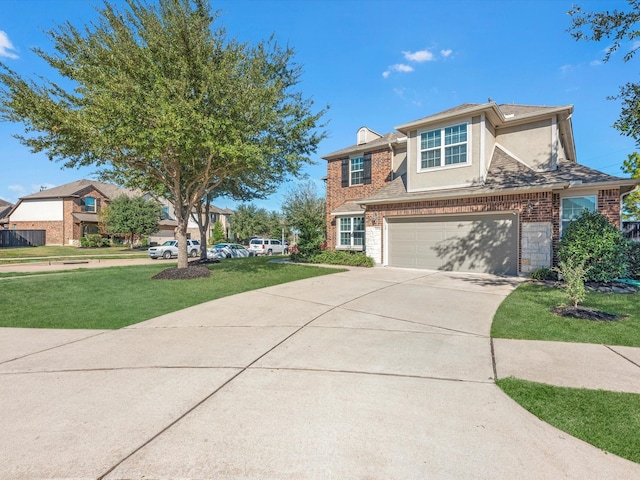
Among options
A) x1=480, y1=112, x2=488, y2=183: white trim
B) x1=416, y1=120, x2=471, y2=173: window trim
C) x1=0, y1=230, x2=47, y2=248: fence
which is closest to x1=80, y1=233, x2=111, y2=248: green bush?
x1=0, y1=230, x2=47, y2=248: fence

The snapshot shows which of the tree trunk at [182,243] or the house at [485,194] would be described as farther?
the tree trunk at [182,243]

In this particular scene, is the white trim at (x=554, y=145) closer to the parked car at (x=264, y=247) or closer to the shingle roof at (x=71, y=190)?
the parked car at (x=264, y=247)

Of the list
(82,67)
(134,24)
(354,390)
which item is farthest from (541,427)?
(134,24)

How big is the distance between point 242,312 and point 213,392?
3565 mm

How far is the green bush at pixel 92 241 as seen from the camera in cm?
3578

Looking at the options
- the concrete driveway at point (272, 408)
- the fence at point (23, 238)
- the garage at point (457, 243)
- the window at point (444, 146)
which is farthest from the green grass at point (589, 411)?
the fence at point (23, 238)

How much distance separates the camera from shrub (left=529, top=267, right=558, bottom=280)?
10469mm

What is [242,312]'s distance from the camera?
6957 mm

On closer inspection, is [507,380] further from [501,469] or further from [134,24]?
[134,24]

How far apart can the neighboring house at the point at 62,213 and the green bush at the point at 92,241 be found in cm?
156

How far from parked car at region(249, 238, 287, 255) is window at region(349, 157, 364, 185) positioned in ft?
47.5

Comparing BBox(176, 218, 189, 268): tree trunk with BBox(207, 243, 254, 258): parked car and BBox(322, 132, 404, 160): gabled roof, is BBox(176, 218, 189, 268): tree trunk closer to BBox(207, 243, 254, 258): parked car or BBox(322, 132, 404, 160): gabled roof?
BBox(322, 132, 404, 160): gabled roof

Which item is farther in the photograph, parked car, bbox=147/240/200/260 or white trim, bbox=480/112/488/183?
parked car, bbox=147/240/200/260

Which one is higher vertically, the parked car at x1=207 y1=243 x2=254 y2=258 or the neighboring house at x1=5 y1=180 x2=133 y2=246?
the neighboring house at x1=5 y1=180 x2=133 y2=246
